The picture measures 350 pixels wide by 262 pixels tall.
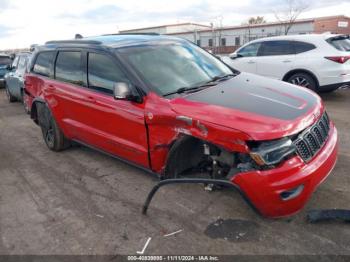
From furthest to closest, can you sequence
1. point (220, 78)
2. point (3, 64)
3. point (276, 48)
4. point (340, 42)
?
point (3, 64)
point (276, 48)
point (340, 42)
point (220, 78)

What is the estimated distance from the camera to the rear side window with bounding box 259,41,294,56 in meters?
8.71

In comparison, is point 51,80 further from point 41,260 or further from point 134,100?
point 41,260

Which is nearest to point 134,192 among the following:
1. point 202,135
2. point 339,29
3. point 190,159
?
point 190,159

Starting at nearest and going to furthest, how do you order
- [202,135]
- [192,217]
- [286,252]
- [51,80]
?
[286,252], [202,135], [192,217], [51,80]

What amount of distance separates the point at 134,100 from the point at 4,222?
6.00 feet

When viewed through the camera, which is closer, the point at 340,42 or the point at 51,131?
the point at 51,131

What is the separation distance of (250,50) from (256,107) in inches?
274

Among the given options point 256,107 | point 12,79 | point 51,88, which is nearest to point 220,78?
point 256,107

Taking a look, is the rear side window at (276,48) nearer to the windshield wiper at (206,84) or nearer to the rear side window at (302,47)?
the rear side window at (302,47)

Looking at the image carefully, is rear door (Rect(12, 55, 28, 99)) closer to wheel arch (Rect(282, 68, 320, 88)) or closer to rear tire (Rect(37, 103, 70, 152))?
rear tire (Rect(37, 103, 70, 152))

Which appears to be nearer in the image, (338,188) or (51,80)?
(338,188)

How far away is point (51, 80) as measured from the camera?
5250 millimetres

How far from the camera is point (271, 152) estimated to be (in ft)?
9.18

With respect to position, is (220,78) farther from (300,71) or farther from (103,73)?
(300,71)
